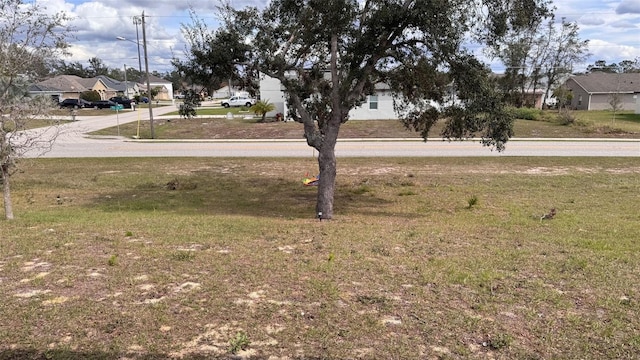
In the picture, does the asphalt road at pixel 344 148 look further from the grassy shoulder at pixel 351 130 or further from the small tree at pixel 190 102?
the small tree at pixel 190 102

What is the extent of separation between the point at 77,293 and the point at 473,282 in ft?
12.7

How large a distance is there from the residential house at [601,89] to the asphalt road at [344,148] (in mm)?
36922

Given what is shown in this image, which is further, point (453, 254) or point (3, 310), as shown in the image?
point (453, 254)

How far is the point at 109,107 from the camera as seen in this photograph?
196 ft

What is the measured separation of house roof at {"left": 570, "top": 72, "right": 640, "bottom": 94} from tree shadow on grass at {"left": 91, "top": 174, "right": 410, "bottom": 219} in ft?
189

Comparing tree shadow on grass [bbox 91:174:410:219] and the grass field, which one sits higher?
the grass field

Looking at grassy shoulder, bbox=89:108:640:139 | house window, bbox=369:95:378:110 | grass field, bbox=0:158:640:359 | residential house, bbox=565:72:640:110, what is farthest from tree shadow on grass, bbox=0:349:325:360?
residential house, bbox=565:72:640:110

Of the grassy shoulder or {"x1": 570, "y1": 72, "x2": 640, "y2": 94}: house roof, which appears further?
{"x1": 570, "y1": 72, "x2": 640, "y2": 94}: house roof

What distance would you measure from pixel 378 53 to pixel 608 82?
63.9 m

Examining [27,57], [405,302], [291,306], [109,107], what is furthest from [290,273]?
[109,107]

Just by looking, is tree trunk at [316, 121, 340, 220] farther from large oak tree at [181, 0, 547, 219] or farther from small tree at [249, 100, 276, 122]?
small tree at [249, 100, 276, 122]

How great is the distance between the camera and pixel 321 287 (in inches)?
185

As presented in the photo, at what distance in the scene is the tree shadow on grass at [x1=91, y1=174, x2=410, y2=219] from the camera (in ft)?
37.9

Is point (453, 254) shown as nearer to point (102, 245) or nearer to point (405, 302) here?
point (405, 302)
